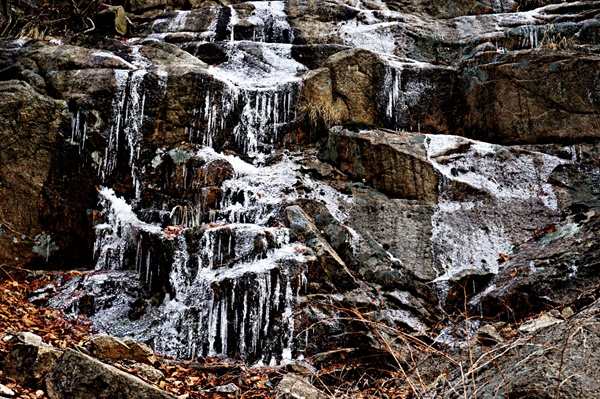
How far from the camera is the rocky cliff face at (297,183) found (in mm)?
6816

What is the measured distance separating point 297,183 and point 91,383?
18.3 ft

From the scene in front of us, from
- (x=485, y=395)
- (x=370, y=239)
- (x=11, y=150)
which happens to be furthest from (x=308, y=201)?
(x=485, y=395)

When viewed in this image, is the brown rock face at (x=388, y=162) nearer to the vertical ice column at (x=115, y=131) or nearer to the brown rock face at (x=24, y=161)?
the vertical ice column at (x=115, y=131)

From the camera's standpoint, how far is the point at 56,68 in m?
9.68

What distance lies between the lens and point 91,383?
3635 mm

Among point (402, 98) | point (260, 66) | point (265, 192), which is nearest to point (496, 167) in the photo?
point (402, 98)

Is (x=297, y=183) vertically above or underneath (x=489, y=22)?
underneath

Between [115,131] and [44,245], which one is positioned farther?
[115,131]

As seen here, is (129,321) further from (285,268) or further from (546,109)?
(546,109)

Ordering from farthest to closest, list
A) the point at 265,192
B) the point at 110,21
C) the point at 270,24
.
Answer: the point at 270,24 < the point at 110,21 < the point at 265,192

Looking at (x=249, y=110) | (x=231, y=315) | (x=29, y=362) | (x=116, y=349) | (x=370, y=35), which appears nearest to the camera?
(x=29, y=362)

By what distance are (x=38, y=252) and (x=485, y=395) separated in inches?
312

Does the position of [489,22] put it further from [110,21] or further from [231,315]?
[231,315]

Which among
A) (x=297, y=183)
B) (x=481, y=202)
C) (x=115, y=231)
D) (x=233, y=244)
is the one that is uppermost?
(x=297, y=183)
